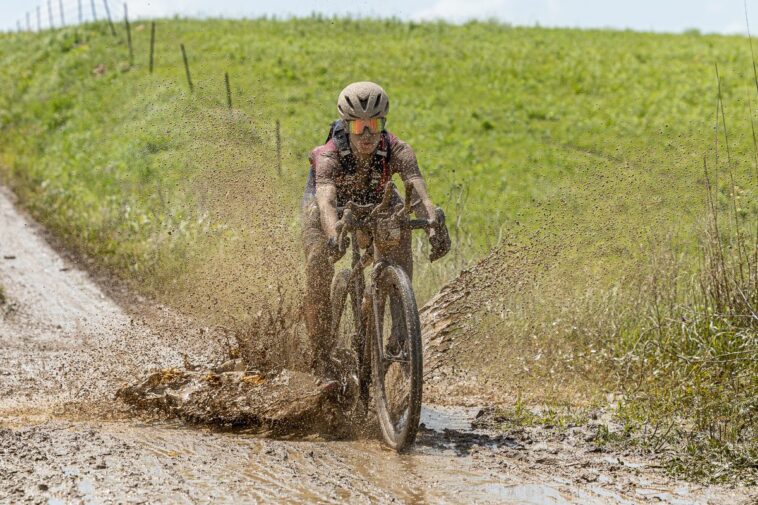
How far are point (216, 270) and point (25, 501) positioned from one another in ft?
18.7

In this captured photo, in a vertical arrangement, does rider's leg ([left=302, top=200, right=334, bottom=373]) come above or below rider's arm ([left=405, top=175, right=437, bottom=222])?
below

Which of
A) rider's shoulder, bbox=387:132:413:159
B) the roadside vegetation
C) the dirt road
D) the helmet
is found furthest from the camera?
the roadside vegetation

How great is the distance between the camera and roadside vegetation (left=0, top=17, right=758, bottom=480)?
6902mm

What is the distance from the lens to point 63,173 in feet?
67.4

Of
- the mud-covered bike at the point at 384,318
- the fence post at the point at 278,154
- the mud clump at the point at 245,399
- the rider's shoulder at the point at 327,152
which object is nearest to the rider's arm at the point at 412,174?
the mud-covered bike at the point at 384,318

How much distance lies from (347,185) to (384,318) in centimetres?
90

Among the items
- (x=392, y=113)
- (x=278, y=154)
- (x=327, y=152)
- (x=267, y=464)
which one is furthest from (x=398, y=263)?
(x=392, y=113)

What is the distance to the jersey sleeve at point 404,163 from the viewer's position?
6520 mm

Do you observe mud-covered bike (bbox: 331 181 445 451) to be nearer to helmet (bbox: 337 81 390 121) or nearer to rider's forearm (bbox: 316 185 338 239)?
rider's forearm (bbox: 316 185 338 239)

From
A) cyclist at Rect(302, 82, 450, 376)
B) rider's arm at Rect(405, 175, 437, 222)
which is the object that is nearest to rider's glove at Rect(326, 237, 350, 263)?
cyclist at Rect(302, 82, 450, 376)

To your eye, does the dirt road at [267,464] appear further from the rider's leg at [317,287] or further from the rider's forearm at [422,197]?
the rider's forearm at [422,197]

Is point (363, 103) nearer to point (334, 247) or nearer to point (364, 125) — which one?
point (364, 125)

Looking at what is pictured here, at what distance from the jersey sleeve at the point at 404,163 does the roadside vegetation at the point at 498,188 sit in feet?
4.81

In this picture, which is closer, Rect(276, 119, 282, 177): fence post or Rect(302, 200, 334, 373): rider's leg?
Rect(302, 200, 334, 373): rider's leg
